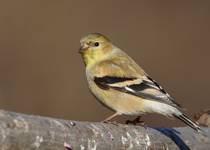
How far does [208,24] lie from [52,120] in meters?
9.50

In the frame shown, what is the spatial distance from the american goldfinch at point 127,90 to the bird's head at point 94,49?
146 millimetres

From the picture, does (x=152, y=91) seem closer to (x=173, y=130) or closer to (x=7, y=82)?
(x=173, y=130)

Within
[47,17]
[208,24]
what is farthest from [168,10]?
[47,17]

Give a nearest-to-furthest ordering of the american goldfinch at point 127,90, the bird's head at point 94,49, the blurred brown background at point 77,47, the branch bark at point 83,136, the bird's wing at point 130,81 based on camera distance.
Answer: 1. the branch bark at point 83,136
2. the american goldfinch at point 127,90
3. the bird's wing at point 130,81
4. the bird's head at point 94,49
5. the blurred brown background at point 77,47

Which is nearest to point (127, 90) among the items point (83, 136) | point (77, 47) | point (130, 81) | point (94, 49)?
point (130, 81)

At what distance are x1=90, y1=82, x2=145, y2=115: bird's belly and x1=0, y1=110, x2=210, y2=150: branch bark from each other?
917 millimetres

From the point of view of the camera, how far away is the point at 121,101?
23.7ft

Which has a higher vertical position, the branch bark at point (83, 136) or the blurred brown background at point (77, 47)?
the branch bark at point (83, 136)

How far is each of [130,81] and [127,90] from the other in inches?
2.8

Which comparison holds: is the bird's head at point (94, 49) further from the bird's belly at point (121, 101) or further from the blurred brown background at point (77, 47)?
the blurred brown background at point (77, 47)

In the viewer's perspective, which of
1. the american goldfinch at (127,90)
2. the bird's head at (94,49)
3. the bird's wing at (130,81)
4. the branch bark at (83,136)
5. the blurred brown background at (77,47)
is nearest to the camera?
the branch bark at (83,136)

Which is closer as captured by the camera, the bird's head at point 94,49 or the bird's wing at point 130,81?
the bird's wing at point 130,81

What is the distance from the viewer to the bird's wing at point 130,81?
7098mm

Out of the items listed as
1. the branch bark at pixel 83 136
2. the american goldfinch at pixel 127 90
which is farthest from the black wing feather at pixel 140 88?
the branch bark at pixel 83 136
